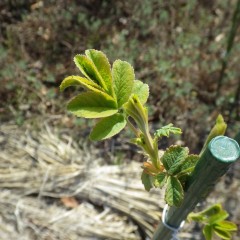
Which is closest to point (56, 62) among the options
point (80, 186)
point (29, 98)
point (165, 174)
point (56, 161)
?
point (29, 98)

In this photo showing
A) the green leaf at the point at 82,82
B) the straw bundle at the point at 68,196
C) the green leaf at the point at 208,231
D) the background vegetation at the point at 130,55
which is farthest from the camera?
the background vegetation at the point at 130,55

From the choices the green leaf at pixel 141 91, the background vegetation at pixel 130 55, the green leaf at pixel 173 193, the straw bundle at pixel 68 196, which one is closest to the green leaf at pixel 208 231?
the green leaf at pixel 173 193

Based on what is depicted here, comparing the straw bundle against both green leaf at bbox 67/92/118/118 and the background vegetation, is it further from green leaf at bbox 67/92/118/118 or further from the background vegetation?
green leaf at bbox 67/92/118/118

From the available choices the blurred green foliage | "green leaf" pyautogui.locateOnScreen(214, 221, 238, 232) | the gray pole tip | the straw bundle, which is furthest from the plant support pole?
the blurred green foliage

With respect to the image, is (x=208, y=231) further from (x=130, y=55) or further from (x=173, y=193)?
(x=130, y=55)

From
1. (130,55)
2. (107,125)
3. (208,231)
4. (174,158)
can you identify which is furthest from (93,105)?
(130,55)

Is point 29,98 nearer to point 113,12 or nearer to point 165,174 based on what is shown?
point 113,12

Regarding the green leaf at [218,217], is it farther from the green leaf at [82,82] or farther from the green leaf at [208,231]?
the green leaf at [82,82]
